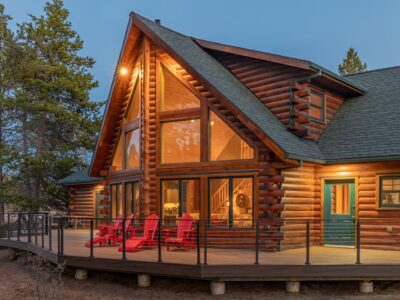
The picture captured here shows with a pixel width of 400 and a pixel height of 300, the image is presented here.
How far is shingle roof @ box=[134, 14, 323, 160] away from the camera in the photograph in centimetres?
1327

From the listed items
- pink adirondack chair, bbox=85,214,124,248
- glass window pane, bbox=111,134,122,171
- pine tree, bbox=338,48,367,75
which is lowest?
pink adirondack chair, bbox=85,214,124,248

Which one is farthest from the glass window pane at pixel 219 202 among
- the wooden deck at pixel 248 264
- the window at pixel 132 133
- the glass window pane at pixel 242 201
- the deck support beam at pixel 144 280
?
the window at pixel 132 133

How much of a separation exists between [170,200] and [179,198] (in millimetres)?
337

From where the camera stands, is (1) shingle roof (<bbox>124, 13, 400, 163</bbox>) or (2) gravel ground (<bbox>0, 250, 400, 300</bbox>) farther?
(1) shingle roof (<bbox>124, 13, 400, 163</bbox>)

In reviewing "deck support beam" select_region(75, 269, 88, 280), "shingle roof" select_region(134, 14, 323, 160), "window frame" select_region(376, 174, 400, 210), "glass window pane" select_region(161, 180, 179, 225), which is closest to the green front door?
Result: "window frame" select_region(376, 174, 400, 210)

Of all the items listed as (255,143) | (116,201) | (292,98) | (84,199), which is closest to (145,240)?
(255,143)

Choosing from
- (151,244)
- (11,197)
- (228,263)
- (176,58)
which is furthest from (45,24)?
(228,263)

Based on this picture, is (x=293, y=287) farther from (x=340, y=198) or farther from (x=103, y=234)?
(x=103, y=234)

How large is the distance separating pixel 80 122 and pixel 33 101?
2.92 metres

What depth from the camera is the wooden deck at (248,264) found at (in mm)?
10312

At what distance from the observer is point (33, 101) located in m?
28.5

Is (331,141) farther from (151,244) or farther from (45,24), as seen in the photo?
(45,24)

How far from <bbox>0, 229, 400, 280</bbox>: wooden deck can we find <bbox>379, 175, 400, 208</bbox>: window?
149cm

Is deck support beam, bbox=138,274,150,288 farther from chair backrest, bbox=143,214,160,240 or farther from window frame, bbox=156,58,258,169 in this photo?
window frame, bbox=156,58,258,169
